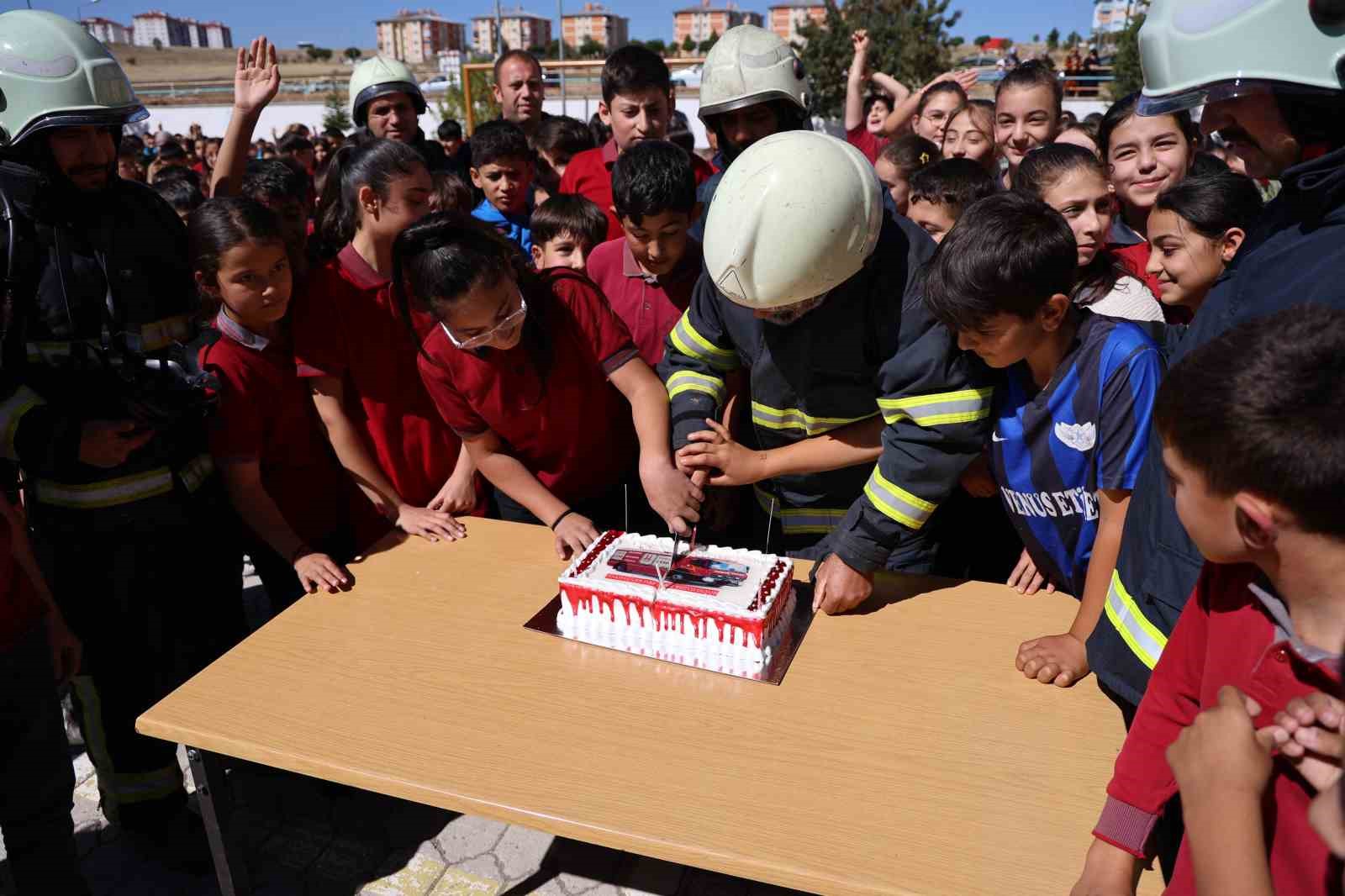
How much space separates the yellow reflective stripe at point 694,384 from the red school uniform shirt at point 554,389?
228mm

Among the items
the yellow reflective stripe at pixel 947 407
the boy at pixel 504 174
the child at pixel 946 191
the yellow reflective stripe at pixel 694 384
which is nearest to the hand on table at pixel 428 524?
the yellow reflective stripe at pixel 694 384

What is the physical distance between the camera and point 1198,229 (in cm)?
260

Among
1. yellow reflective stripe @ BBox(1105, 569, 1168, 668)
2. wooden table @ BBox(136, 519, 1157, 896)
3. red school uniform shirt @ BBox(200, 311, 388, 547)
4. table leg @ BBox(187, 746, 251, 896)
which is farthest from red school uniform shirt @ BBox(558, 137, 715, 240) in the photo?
yellow reflective stripe @ BBox(1105, 569, 1168, 668)

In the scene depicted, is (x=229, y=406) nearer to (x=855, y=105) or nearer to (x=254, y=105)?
(x=254, y=105)

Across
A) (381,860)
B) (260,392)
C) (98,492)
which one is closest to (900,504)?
(260,392)

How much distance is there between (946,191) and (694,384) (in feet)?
4.73

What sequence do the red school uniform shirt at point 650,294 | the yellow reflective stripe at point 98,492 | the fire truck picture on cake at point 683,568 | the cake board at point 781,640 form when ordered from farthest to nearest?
the red school uniform shirt at point 650,294, the yellow reflective stripe at point 98,492, the fire truck picture on cake at point 683,568, the cake board at point 781,640

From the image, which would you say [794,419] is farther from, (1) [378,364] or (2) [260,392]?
(2) [260,392]

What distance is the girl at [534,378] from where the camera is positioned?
244 centimetres

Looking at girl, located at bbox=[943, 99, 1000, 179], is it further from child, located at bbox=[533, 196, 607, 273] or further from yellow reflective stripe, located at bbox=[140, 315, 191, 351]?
yellow reflective stripe, located at bbox=[140, 315, 191, 351]

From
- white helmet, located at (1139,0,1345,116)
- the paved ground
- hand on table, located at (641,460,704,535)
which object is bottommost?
the paved ground

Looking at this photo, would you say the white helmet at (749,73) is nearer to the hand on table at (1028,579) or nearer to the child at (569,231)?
the child at (569,231)

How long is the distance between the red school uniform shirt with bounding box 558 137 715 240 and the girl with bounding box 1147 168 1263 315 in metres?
2.35

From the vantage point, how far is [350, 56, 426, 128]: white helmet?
504cm
